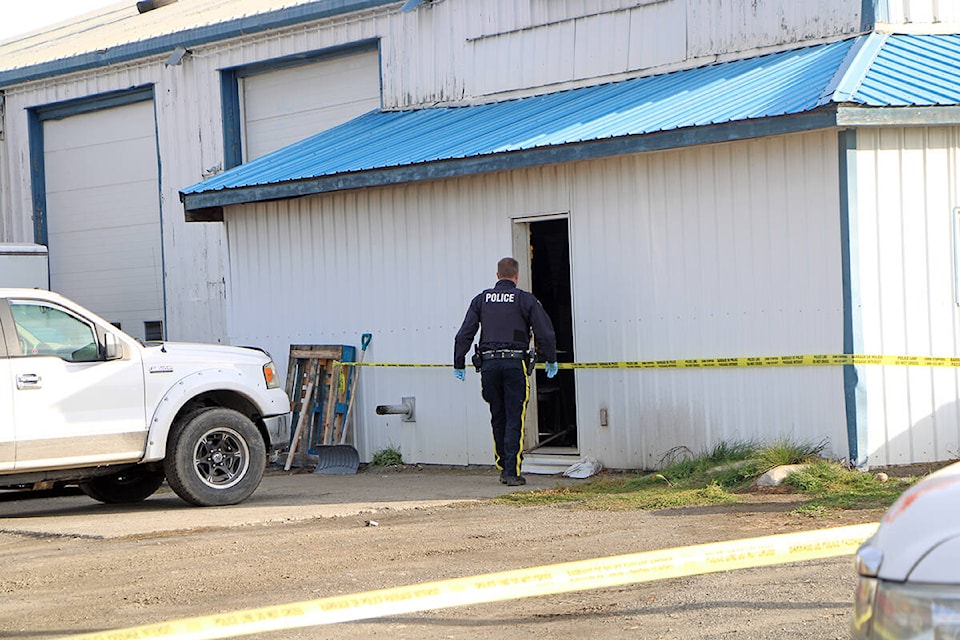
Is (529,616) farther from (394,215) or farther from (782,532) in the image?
(394,215)

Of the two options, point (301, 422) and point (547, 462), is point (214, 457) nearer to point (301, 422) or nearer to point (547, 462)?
point (547, 462)

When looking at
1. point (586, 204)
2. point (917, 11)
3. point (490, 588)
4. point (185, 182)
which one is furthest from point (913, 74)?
point (185, 182)

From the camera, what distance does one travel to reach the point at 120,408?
1170 cm

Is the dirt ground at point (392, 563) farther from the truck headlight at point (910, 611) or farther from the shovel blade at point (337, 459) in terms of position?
the truck headlight at point (910, 611)

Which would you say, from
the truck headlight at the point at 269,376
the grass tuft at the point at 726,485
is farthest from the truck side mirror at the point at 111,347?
the grass tuft at the point at 726,485

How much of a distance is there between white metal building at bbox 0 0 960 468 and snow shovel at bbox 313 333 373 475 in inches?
7.5

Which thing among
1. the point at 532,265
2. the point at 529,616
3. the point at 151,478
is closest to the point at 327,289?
the point at 532,265

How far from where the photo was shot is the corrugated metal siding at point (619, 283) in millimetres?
12359

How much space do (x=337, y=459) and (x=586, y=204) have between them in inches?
171

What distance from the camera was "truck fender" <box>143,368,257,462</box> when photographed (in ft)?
38.9

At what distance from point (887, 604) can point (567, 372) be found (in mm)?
12574

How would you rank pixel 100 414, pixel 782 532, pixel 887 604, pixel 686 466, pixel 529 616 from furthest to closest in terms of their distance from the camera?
pixel 686 466
pixel 100 414
pixel 782 532
pixel 529 616
pixel 887 604

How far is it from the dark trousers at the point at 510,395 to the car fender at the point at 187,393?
2.14 metres

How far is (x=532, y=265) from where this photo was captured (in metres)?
15.6
